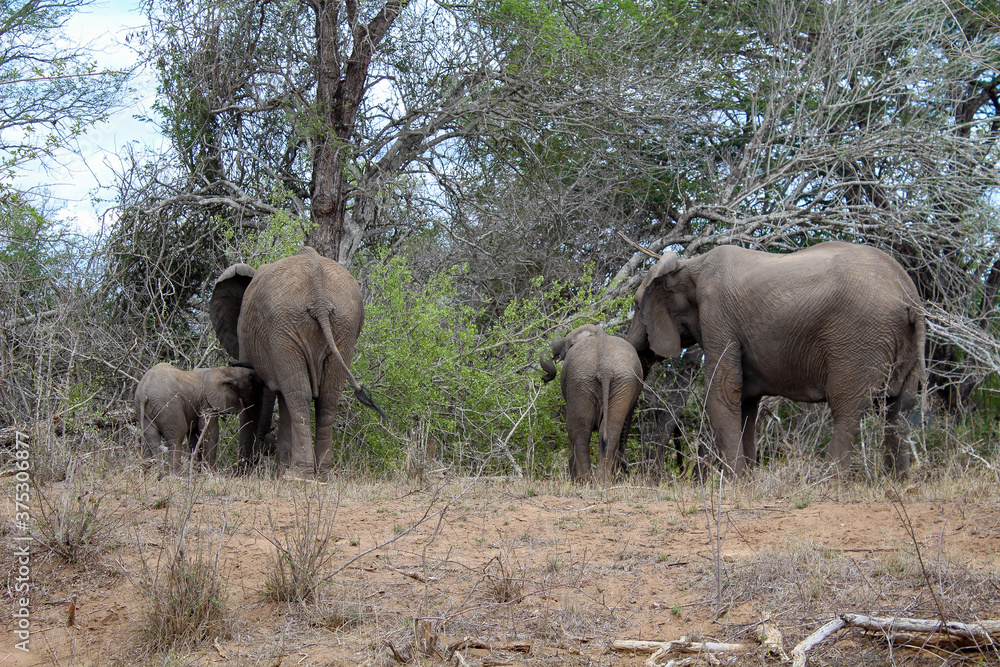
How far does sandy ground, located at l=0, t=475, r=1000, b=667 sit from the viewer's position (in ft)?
13.6

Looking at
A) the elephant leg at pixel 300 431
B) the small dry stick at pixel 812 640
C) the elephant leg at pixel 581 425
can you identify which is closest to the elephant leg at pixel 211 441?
the elephant leg at pixel 300 431

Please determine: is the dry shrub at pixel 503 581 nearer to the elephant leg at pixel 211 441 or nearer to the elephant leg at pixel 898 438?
the elephant leg at pixel 898 438

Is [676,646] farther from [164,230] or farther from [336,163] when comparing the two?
[164,230]

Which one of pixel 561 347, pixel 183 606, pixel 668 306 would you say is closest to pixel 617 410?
pixel 668 306

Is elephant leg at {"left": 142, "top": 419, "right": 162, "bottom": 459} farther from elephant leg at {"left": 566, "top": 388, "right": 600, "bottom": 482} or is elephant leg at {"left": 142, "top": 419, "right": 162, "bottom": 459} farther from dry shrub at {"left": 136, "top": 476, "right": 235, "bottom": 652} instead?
dry shrub at {"left": 136, "top": 476, "right": 235, "bottom": 652}

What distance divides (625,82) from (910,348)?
6.13 meters

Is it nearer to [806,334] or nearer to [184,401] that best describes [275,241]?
[184,401]

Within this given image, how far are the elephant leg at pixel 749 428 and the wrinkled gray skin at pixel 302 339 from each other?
4.24 metres

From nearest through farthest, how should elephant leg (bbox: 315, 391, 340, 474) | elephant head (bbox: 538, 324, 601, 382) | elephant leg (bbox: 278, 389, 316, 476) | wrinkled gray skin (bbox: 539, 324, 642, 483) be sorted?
1. elephant leg (bbox: 278, 389, 316, 476)
2. elephant leg (bbox: 315, 391, 340, 474)
3. wrinkled gray skin (bbox: 539, 324, 642, 483)
4. elephant head (bbox: 538, 324, 601, 382)

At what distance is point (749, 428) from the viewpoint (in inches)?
396

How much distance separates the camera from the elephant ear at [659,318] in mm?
10156

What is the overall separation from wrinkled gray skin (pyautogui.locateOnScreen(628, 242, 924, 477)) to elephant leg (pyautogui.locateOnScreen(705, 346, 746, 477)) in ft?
0.03

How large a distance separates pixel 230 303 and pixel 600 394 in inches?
164

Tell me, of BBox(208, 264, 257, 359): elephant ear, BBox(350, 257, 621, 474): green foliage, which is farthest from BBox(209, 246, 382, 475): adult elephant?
BBox(350, 257, 621, 474): green foliage
